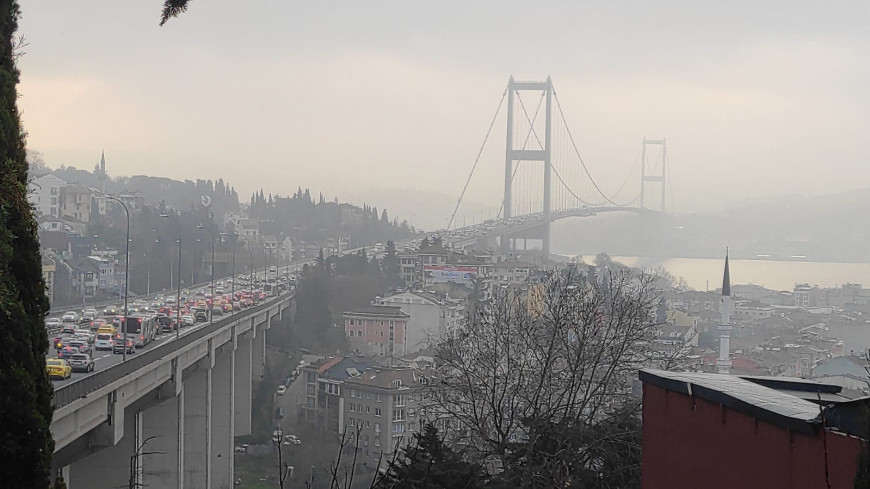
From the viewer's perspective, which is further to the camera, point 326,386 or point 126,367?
point 326,386

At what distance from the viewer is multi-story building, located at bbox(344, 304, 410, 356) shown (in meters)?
29.8

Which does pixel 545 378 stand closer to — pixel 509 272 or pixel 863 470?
pixel 863 470

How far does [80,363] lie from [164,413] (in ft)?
15.8

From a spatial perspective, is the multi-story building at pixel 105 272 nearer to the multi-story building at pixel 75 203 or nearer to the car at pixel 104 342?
the multi-story building at pixel 75 203

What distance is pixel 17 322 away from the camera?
3689 millimetres

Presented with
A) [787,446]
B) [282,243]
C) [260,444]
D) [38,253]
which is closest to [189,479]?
[260,444]

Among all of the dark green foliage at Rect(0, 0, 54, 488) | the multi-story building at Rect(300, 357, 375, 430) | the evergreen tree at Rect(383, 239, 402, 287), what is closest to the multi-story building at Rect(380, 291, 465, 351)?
the multi-story building at Rect(300, 357, 375, 430)

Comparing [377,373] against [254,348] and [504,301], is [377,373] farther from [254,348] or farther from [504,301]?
[504,301]

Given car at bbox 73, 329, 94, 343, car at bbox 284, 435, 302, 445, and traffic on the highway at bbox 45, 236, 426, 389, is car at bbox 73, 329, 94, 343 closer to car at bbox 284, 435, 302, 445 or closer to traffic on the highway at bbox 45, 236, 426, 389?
traffic on the highway at bbox 45, 236, 426, 389

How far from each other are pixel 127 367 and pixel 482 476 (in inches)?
240

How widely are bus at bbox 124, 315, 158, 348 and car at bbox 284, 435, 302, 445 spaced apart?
4.39 m

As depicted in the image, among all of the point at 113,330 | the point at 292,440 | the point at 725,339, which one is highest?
the point at 113,330

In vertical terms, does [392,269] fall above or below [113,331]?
above

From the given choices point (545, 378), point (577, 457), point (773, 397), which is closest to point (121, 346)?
point (545, 378)
